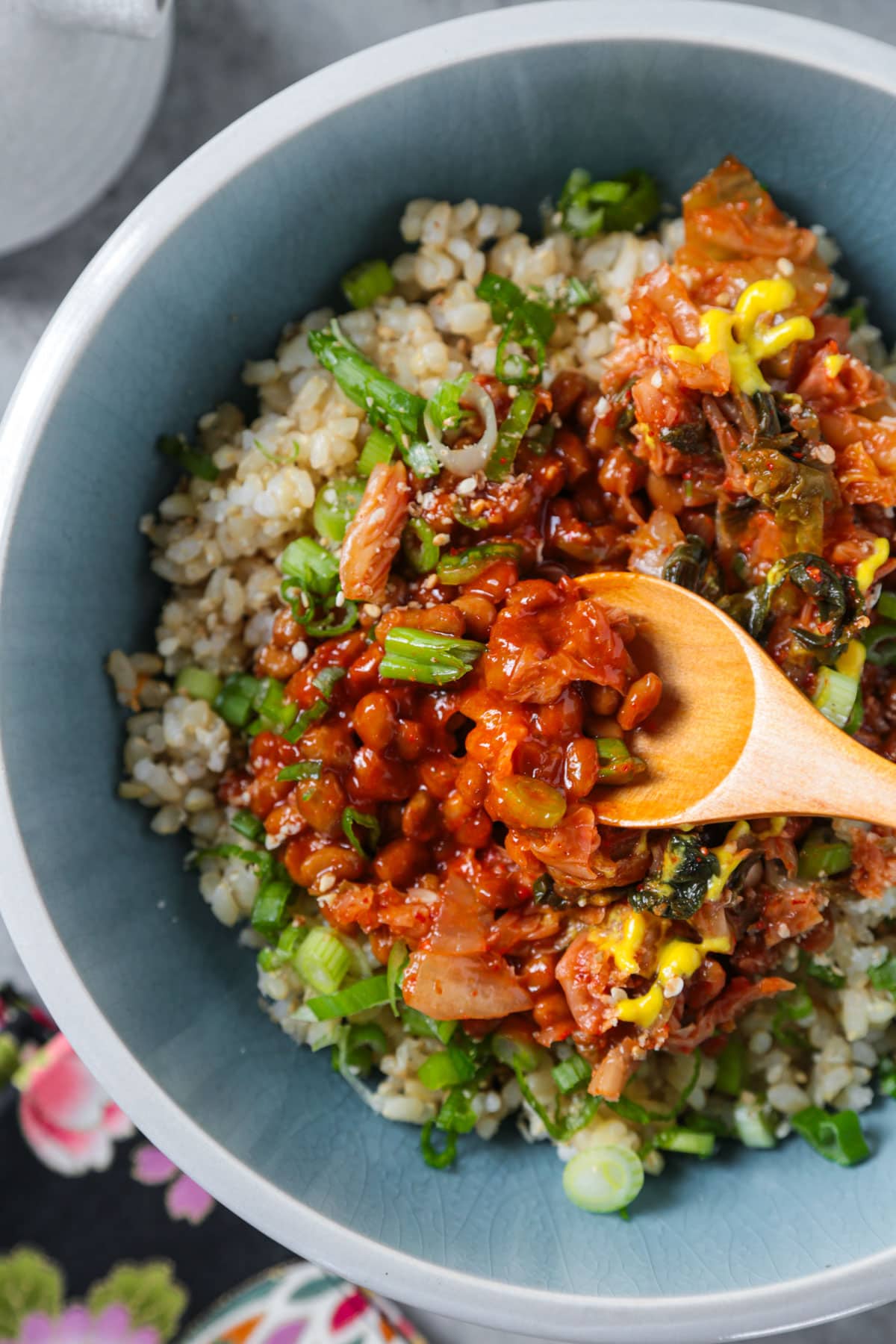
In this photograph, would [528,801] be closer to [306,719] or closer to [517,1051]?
[306,719]

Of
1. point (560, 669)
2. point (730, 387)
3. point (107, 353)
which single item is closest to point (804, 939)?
point (560, 669)

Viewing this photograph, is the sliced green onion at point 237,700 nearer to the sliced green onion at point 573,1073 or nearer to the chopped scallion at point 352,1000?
the chopped scallion at point 352,1000

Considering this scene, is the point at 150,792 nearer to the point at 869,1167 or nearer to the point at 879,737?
the point at 879,737

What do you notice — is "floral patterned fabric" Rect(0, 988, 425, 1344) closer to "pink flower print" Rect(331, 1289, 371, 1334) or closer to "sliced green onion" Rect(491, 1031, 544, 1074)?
"pink flower print" Rect(331, 1289, 371, 1334)

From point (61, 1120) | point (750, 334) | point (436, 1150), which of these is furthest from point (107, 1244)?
point (750, 334)

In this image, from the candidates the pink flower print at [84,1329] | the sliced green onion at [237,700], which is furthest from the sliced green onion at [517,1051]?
the pink flower print at [84,1329]

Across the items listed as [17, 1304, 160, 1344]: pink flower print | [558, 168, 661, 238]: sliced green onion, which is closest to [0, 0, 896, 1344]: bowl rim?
[558, 168, 661, 238]: sliced green onion

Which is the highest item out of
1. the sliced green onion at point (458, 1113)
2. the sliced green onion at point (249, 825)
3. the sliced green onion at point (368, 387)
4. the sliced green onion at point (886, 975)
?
the sliced green onion at point (368, 387)
